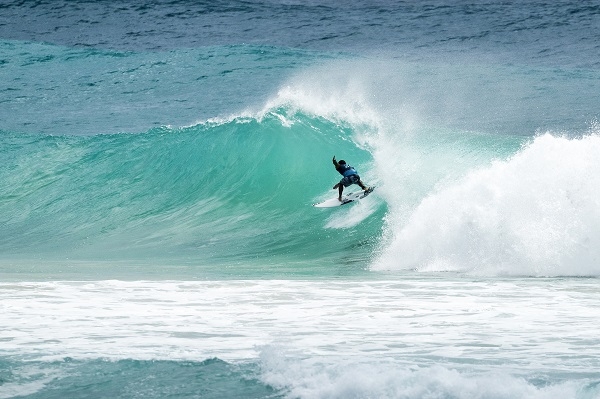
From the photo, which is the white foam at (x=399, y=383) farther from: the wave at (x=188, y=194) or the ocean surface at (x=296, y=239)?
the wave at (x=188, y=194)

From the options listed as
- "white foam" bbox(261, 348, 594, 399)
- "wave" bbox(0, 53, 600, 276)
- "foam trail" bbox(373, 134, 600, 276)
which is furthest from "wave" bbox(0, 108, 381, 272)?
"white foam" bbox(261, 348, 594, 399)

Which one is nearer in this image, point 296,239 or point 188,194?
point 296,239

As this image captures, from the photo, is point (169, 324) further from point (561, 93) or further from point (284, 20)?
point (284, 20)

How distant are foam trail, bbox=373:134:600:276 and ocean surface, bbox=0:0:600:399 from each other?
0.10 ft

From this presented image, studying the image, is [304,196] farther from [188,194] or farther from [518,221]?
[518,221]

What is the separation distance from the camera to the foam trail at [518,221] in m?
10.9

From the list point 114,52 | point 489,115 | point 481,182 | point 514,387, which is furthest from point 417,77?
point 514,387

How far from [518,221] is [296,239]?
181 inches

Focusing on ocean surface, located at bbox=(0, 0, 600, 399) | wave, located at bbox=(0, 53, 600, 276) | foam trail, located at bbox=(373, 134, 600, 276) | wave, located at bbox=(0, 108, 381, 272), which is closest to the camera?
ocean surface, located at bbox=(0, 0, 600, 399)

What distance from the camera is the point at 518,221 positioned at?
37.6 feet

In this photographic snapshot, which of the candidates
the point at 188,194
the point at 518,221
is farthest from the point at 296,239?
the point at 518,221

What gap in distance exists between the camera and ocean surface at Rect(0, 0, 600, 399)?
5605 millimetres

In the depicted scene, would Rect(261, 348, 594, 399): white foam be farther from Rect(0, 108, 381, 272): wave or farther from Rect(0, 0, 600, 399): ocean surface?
Rect(0, 108, 381, 272): wave

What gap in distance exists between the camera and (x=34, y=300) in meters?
8.27
